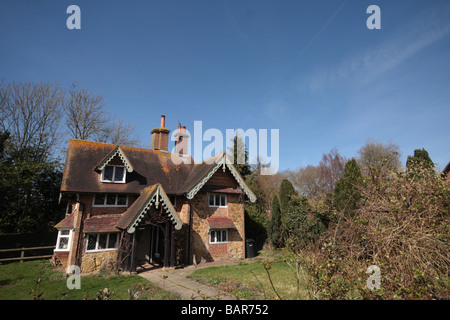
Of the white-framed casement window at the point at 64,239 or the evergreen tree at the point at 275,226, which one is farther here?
the evergreen tree at the point at 275,226

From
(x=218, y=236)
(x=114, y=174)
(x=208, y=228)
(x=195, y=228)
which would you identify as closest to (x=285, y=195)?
(x=218, y=236)

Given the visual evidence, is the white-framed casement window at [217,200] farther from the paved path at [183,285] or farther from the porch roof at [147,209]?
the paved path at [183,285]

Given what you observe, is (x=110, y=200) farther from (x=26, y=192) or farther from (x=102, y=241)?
(x=26, y=192)

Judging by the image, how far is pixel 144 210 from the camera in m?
13.0

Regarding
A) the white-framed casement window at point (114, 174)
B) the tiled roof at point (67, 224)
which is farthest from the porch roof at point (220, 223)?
the tiled roof at point (67, 224)

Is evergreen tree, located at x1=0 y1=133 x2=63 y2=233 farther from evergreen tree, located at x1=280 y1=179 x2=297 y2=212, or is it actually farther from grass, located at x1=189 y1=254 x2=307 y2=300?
evergreen tree, located at x1=280 y1=179 x2=297 y2=212

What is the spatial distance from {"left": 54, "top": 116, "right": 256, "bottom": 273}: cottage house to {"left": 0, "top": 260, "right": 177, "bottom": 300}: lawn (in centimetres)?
142

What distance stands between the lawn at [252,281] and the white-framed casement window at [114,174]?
26.5 ft

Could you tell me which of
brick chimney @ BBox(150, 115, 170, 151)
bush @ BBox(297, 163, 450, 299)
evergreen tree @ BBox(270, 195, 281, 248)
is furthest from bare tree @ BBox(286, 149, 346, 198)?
bush @ BBox(297, 163, 450, 299)

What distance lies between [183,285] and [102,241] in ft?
21.9

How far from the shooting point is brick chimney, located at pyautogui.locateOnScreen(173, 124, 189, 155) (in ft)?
68.9

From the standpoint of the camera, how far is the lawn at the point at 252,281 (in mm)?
8969
